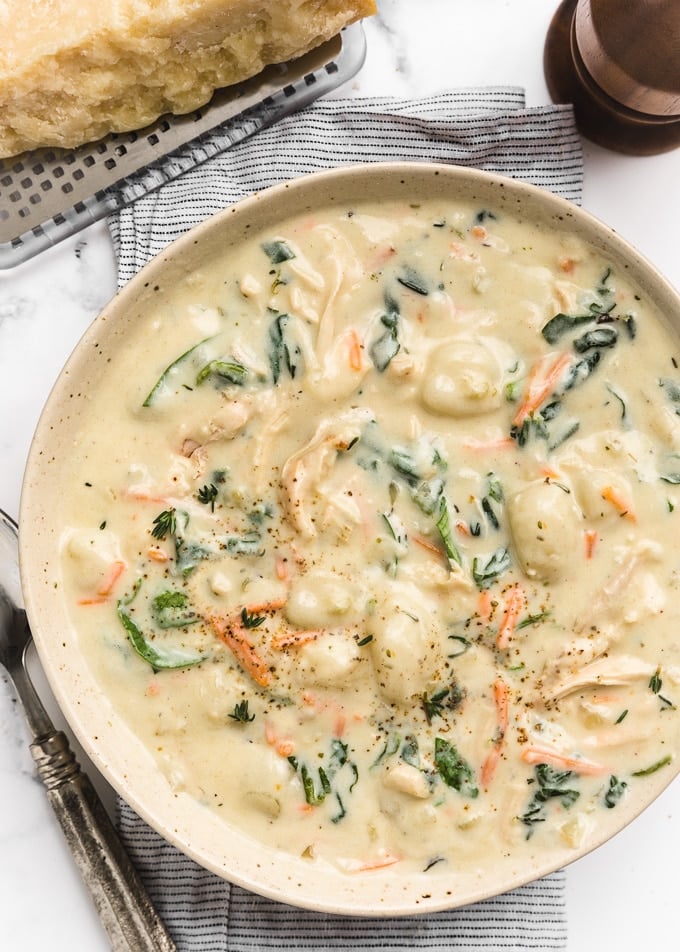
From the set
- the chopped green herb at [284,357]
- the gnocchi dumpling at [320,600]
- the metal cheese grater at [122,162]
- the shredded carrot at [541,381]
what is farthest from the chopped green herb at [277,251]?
the gnocchi dumpling at [320,600]

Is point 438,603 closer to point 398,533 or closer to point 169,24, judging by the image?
point 398,533

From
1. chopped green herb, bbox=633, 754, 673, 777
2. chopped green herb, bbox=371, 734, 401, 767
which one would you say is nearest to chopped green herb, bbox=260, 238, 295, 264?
chopped green herb, bbox=371, 734, 401, 767

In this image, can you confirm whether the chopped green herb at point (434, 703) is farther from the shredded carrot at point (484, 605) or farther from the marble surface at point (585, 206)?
the marble surface at point (585, 206)

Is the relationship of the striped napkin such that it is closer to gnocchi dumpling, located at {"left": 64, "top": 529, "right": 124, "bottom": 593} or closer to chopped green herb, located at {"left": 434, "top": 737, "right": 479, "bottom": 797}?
chopped green herb, located at {"left": 434, "top": 737, "right": 479, "bottom": 797}

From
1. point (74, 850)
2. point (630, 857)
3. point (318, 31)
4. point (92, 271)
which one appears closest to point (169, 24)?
point (318, 31)

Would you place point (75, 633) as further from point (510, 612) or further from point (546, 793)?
point (546, 793)

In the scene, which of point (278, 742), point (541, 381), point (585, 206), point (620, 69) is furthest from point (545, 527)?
point (620, 69)
